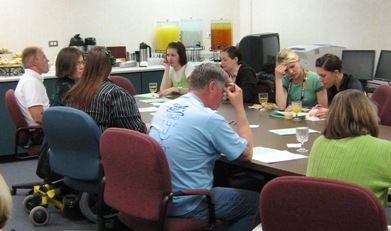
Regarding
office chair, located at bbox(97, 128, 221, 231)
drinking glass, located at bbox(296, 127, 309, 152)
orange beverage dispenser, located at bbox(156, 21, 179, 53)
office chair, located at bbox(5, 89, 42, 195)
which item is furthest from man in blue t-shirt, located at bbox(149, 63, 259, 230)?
orange beverage dispenser, located at bbox(156, 21, 179, 53)

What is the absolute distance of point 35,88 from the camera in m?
4.83

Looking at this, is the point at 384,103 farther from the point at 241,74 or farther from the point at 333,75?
the point at 241,74

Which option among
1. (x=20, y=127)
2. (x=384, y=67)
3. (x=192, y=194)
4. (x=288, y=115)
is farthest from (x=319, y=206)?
(x=384, y=67)

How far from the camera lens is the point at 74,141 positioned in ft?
11.4

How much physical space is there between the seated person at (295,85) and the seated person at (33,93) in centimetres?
204

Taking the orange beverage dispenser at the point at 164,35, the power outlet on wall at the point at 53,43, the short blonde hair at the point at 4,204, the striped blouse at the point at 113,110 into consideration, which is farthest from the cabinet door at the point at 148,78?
the short blonde hair at the point at 4,204

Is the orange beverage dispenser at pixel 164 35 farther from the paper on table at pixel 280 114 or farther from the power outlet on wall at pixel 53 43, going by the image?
the paper on table at pixel 280 114

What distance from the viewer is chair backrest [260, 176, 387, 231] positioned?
5.87ft

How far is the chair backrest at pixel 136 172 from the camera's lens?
8.50 ft

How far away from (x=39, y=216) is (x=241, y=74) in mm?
2279

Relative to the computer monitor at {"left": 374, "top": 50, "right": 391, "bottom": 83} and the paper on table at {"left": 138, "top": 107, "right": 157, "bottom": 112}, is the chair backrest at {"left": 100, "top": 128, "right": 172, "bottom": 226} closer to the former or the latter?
the paper on table at {"left": 138, "top": 107, "right": 157, "bottom": 112}

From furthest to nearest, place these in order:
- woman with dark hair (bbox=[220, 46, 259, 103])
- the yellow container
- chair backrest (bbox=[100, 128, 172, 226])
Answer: the yellow container, woman with dark hair (bbox=[220, 46, 259, 103]), chair backrest (bbox=[100, 128, 172, 226])

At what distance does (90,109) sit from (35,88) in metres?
1.34

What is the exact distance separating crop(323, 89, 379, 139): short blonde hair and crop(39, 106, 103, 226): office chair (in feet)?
5.11
